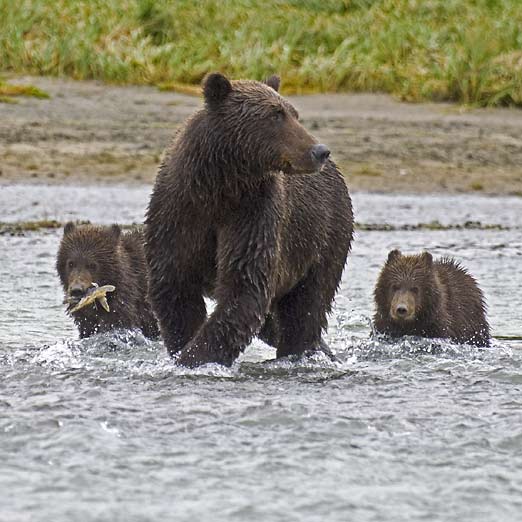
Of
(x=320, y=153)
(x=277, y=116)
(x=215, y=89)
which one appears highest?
(x=215, y=89)

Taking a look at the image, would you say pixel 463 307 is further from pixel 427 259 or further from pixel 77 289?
pixel 77 289

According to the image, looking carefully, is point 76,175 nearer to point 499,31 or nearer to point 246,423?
point 499,31

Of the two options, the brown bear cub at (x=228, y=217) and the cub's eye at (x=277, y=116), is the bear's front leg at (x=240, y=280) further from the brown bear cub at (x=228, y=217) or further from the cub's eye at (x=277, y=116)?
the cub's eye at (x=277, y=116)

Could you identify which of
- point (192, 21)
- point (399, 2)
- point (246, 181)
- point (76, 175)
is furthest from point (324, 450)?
point (399, 2)

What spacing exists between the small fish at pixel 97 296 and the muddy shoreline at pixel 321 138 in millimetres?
6640

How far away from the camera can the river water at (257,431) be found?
5922mm

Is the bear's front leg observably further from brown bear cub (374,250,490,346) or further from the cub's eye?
brown bear cub (374,250,490,346)

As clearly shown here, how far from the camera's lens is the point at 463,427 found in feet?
23.0

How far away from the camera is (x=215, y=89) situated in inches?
296

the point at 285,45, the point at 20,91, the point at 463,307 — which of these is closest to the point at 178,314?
the point at 463,307

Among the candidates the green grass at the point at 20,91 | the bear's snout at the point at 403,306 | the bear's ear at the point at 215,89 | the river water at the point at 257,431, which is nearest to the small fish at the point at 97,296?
the river water at the point at 257,431

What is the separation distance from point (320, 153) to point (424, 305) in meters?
2.74

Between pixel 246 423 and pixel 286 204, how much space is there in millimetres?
1455

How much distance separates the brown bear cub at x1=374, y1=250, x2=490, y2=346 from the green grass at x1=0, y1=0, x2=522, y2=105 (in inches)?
384
